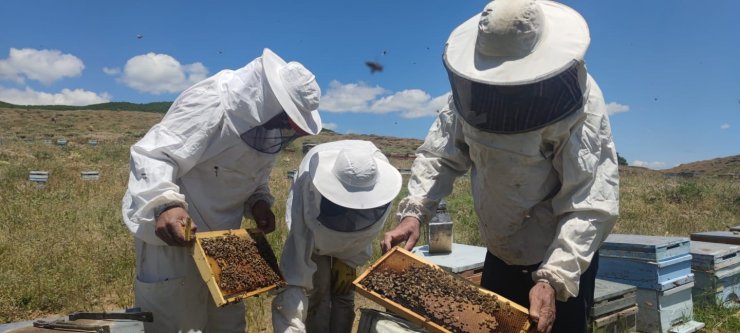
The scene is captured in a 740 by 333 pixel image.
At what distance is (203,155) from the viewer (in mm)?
2938

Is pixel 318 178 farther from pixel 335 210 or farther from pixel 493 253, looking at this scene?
pixel 493 253

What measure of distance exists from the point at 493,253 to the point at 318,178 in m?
1.07

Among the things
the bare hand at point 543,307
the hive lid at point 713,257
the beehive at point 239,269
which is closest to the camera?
the bare hand at point 543,307

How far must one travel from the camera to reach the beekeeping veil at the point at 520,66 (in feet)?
6.66

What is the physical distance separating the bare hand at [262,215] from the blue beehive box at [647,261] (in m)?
3.01

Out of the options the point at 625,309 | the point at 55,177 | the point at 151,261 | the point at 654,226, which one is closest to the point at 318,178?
the point at 151,261

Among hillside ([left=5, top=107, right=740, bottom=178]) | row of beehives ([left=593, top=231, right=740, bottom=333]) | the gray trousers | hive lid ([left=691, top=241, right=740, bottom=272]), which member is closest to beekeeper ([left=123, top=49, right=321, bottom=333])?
the gray trousers

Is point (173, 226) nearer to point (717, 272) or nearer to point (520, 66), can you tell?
point (520, 66)

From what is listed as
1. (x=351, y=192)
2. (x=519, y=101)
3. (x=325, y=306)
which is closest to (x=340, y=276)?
(x=325, y=306)

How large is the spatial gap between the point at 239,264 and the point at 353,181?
2.56 ft

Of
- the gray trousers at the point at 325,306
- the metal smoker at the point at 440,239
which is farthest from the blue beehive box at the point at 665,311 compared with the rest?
the gray trousers at the point at 325,306

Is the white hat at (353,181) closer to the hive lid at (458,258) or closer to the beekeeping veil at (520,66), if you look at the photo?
the beekeeping veil at (520,66)

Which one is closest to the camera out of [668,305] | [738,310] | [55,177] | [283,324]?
[283,324]

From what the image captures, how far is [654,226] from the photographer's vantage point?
8.85 m
